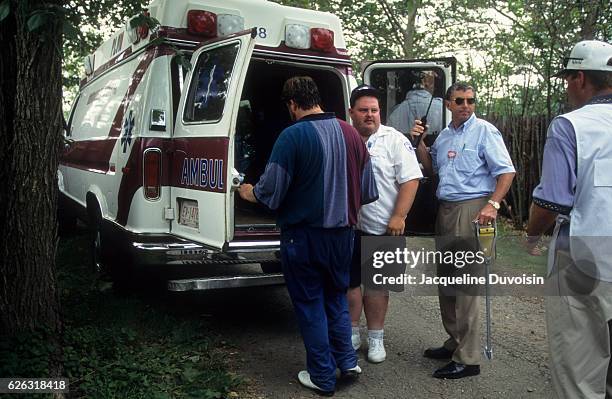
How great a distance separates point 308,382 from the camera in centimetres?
366

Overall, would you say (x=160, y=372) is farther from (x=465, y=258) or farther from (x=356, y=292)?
(x=465, y=258)

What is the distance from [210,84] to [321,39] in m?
1.22

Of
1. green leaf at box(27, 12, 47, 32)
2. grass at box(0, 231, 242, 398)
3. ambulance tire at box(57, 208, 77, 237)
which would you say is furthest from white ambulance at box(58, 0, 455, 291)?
ambulance tire at box(57, 208, 77, 237)

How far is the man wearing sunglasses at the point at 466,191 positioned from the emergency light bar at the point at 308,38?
1.47m

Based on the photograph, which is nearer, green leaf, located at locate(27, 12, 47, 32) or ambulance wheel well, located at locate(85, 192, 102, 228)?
green leaf, located at locate(27, 12, 47, 32)

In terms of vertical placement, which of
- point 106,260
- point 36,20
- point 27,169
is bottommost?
point 106,260

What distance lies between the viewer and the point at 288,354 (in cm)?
430

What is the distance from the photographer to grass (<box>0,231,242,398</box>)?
339 centimetres

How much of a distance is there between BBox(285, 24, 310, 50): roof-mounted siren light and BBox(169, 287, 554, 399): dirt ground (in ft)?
7.92

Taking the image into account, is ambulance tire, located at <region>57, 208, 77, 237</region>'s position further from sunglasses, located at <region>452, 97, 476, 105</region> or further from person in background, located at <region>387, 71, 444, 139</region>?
sunglasses, located at <region>452, 97, 476, 105</region>

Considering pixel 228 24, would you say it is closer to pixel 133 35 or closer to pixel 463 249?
pixel 133 35

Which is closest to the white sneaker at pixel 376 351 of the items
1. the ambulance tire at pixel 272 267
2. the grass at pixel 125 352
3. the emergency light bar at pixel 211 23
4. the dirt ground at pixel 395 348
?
the dirt ground at pixel 395 348

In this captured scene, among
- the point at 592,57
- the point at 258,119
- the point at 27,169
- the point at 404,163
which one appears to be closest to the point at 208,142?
the point at 27,169

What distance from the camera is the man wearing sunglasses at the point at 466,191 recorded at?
12.2ft
